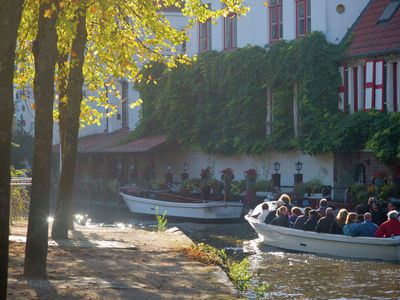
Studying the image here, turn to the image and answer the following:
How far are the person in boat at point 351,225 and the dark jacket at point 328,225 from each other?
1.30 feet

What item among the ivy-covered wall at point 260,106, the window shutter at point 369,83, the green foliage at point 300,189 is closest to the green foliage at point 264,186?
the green foliage at point 300,189

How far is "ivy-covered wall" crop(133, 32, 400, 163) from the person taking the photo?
2572cm

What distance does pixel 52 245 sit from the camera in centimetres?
1247

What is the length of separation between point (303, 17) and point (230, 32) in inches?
196

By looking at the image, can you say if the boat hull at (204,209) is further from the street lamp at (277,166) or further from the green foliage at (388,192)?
the green foliage at (388,192)

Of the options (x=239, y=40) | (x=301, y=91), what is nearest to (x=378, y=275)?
(x=301, y=91)

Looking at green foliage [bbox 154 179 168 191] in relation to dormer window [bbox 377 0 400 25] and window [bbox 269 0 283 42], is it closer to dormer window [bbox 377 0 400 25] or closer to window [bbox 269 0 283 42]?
window [bbox 269 0 283 42]

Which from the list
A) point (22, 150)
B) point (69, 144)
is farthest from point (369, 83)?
point (22, 150)

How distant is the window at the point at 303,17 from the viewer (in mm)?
29109

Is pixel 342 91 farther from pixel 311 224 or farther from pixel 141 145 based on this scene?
pixel 141 145

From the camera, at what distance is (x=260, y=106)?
101 ft

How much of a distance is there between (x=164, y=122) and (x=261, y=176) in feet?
24.7

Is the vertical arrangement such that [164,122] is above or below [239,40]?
below

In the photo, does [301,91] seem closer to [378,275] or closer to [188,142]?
[188,142]
